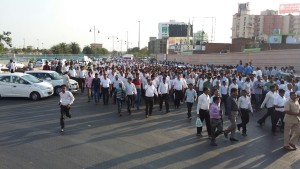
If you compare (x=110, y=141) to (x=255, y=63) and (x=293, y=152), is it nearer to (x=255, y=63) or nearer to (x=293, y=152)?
(x=293, y=152)

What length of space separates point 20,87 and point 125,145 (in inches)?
431

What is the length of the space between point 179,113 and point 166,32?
292ft

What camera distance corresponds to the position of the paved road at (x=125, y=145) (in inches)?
310

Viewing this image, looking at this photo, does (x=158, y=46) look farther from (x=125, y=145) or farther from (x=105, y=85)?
(x=125, y=145)

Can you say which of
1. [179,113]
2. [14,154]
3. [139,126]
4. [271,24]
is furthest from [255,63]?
[271,24]

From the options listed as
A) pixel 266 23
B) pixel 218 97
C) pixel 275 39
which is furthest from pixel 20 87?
pixel 266 23

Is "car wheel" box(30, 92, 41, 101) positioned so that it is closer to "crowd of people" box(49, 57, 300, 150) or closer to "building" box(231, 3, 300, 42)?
"crowd of people" box(49, 57, 300, 150)

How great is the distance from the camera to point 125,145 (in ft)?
30.6

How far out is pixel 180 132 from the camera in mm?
11125

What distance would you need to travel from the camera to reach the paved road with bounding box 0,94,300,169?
7.87m

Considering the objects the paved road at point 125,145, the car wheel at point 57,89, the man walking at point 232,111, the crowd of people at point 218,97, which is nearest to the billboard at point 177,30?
the crowd of people at point 218,97

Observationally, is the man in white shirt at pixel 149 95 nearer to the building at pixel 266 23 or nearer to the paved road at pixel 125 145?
the paved road at pixel 125 145

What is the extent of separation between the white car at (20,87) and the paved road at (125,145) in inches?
167


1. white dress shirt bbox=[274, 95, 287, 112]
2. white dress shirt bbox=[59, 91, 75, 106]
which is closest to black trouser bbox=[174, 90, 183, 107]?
white dress shirt bbox=[274, 95, 287, 112]
